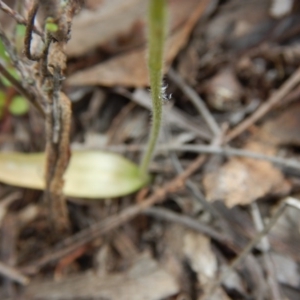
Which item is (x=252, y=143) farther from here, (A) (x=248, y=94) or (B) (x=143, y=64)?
(B) (x=143, y=64)

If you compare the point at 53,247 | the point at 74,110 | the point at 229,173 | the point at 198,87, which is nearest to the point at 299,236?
the point at 229,173

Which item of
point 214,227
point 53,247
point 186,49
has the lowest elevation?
point 53,247

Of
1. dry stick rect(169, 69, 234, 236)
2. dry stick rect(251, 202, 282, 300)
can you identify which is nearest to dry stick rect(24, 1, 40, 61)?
dry stick rect(169, 69, 234, 236)

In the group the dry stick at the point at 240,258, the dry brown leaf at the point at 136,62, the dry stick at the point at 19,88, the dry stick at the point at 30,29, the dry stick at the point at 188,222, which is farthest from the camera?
the dry brown leaf at the point at 136,62

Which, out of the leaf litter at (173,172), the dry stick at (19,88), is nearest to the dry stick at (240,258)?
the leaf litter at (173,172)

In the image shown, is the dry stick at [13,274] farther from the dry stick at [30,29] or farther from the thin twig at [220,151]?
the dry stick at [30,29]

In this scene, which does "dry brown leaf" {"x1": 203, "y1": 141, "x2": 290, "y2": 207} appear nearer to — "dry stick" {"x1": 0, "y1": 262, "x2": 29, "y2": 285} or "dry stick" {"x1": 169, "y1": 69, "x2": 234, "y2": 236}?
"dry stick" {"x1": 169, "y1": 69, "x2": 234, "y2": 236}

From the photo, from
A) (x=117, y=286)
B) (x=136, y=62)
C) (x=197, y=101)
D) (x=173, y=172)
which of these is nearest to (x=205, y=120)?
(x=197, y=101)

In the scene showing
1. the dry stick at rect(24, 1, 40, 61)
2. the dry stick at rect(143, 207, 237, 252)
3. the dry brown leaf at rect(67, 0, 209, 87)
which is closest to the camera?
the dry stick at rect(24, 1, 40, 61)
